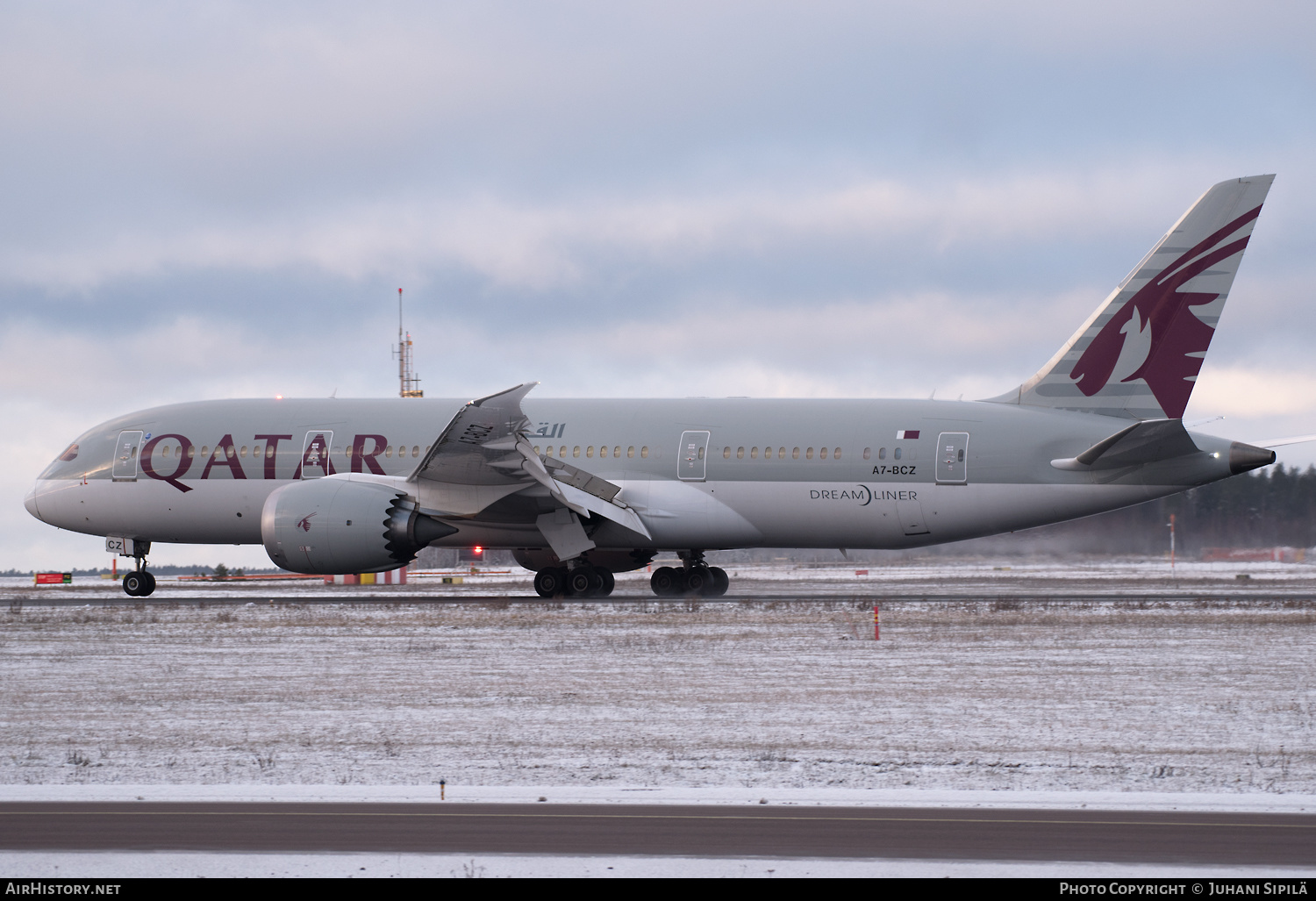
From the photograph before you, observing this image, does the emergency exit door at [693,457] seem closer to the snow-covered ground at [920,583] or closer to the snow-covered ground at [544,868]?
the snow-covered ground at [920,583]

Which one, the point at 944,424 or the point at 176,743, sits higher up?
the point at 944,424

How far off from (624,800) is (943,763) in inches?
105

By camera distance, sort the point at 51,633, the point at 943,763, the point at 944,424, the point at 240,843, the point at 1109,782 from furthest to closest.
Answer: the point at 944,424 < the point at 51,633 < the point at 943,763 < the point at 1109,782 < the point at 240,843

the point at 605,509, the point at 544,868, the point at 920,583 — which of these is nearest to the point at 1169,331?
the point at 605,509

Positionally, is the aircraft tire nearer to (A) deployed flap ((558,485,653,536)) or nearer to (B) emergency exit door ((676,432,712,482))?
(A) deployed flap ((558,485,653,536))

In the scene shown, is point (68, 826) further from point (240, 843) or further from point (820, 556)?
point (820, 556)

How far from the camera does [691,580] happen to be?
28875mm

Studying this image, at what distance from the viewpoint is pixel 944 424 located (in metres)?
26.2

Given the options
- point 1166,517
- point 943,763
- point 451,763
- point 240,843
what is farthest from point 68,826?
point 1166,517

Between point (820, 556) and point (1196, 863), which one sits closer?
point (1196, 863)

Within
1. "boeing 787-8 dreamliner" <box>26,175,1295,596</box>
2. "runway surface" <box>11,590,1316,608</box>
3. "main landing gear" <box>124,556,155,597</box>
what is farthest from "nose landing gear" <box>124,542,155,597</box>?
"boeing 787-8 dreamliner" <box>26,175,1295,596</box>

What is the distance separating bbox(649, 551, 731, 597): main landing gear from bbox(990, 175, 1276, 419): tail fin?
8826 millimetres

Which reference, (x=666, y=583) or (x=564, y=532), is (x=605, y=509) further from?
(x=666, y=583)

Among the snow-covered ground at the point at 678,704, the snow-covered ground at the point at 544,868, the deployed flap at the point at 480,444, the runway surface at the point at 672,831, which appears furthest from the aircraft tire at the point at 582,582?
the snow-covered ground at the point at 544,868
